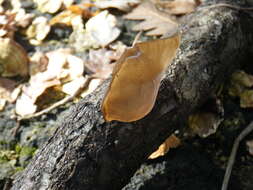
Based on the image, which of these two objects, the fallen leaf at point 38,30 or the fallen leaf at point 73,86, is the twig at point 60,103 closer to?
the fallen leaf at point 73,86

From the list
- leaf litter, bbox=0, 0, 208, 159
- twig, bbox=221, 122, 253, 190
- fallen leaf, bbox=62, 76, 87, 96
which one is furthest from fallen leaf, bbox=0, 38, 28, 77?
twig, bbox=221, 122, 253, 190

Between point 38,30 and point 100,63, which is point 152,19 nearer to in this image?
point 100,63

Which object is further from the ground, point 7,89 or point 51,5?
point 51,5

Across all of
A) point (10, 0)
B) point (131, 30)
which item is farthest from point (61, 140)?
point (10, 0)

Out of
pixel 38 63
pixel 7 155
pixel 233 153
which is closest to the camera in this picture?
pixel 233 153

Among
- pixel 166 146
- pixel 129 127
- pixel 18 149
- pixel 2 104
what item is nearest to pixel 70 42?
pixel 2 104

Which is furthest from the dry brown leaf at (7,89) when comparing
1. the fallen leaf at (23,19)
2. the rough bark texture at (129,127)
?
the rough bark texture at (129,127)
